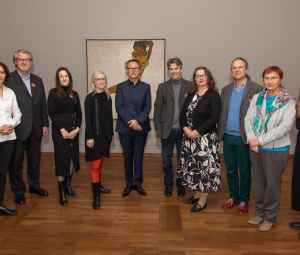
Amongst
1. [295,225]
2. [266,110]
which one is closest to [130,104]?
[266,110]

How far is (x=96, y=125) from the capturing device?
137 inches

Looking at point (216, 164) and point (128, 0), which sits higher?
point (128, 0)

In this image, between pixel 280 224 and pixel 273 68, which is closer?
pixel 273 68

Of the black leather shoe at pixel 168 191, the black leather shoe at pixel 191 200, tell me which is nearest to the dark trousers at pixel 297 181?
the black leather shoe at pixel 191 200

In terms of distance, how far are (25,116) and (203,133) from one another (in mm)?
2045

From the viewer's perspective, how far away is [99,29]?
19.5ft

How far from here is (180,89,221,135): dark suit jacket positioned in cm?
321

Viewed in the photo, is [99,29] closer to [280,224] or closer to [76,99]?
[76,99]

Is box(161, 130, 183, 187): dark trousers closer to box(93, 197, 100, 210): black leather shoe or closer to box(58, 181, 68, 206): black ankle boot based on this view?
box(93, 197, 100, 210): black leather shoe

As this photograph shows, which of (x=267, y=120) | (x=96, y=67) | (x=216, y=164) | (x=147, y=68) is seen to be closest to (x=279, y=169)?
(x=267, y=120)

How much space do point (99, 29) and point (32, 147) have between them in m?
2.98

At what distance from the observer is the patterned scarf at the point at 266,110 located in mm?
2764

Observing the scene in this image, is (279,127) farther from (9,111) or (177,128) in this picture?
(9,111)

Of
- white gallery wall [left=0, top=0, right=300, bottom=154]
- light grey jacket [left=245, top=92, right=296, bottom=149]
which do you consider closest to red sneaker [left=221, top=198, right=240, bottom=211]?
light grey jacket [left=245, top=92, right=296, bottom=149]
